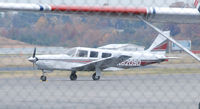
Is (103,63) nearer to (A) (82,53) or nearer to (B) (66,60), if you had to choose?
(A) (82,53)

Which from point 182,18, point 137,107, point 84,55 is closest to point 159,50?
point 84,55

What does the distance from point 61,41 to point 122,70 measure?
39.0 feet

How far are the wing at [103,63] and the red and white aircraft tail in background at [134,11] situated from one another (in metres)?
11.3

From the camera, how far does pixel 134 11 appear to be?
4145 millimetres

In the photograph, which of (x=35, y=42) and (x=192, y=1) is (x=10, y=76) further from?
(x=192, y=1)

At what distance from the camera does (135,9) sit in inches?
163

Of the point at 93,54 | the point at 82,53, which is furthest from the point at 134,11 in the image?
the point at 93,54

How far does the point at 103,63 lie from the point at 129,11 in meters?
12.0

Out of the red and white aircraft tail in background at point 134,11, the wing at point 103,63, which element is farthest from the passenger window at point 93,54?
the red and white aircraft tail in background at point 134,11

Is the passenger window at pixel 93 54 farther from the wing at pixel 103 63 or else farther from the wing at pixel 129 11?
the wing at pixel 129 11

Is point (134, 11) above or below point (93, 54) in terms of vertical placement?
below

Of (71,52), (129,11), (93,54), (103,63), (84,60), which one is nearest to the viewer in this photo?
(129,11)

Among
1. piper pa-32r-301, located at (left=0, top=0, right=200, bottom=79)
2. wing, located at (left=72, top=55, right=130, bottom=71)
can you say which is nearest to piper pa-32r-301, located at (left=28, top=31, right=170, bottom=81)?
wing, located at (left=72, top=55, right=130, bottom=71)

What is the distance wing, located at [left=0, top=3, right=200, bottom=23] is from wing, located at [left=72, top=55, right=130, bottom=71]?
11.3 m
